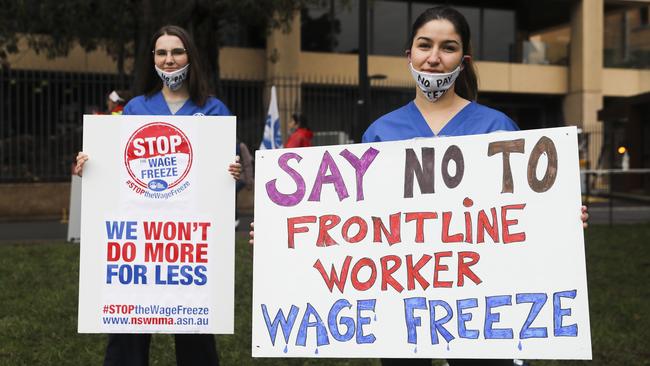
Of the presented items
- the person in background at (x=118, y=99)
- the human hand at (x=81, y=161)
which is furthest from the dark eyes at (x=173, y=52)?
the person in background at (x=118, y=99)

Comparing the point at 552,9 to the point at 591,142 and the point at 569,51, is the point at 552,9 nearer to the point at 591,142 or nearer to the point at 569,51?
the point at 569,51

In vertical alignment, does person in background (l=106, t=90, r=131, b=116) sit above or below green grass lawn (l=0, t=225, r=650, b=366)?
above

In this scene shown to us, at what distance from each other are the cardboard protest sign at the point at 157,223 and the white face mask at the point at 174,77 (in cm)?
28

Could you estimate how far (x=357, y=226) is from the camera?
2723 millimetres

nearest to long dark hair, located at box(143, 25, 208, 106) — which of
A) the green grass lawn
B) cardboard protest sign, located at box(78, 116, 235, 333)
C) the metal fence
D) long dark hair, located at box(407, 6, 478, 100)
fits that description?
cardboard protest sign, located at box(78, 116, 235, 333)

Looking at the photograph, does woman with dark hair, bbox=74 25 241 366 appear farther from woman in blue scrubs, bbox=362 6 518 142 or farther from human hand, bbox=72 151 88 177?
woman in blue scrubs, bbox=362 6 518 142

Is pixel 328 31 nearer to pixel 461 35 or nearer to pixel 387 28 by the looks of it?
pixel 387 28

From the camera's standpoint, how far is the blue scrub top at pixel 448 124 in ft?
9.00

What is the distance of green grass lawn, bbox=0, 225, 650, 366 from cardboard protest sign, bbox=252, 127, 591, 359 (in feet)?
7.10

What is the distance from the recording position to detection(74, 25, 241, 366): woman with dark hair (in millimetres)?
3334

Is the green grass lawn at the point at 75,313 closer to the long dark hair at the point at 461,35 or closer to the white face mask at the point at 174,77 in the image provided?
the white face mask at the point at 174,77

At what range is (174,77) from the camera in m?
3.36

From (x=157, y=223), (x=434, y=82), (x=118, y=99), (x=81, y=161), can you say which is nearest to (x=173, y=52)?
(x=81, y=161)

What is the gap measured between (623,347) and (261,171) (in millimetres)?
3510
